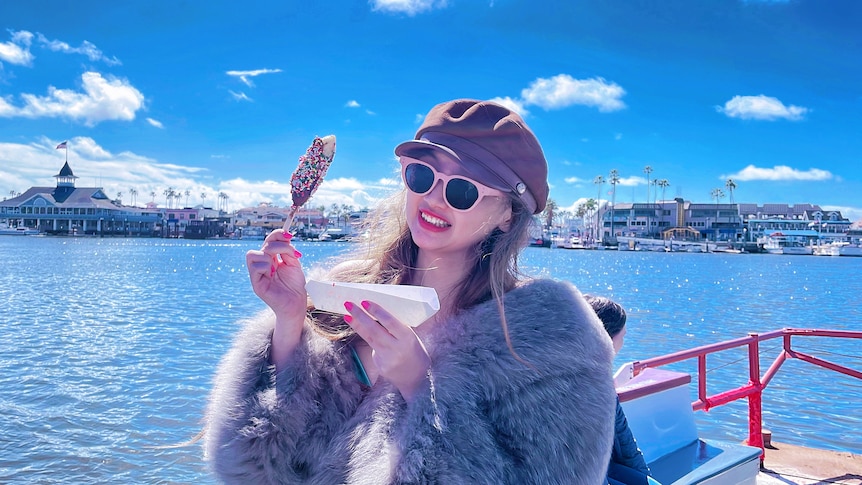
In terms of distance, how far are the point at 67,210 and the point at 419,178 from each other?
Result: 135218 millimetres

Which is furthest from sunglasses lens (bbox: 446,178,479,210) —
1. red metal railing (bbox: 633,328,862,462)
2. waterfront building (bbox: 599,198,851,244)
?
waterfront building (bbox: 599,198,851,244)

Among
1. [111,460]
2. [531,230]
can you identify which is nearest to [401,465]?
[531,230]

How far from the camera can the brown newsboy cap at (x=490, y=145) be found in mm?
1569

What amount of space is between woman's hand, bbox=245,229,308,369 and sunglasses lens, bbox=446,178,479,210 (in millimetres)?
→ 458

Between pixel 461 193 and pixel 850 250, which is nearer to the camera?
pixel 461 193

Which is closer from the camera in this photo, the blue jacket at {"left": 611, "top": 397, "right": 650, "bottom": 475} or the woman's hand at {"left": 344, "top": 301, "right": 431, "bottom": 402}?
the woman's hand at {"left": 344, "top": 301, "right": 431, "bottom": 402}

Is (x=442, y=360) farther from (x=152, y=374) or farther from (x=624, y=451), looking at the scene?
(x=152, y=374)

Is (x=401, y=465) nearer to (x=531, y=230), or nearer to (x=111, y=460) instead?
(x=531, y=230)

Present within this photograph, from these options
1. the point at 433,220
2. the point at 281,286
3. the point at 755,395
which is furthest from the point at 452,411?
the point at 755,395

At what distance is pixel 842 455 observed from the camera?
525cm

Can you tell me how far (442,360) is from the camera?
4.72ft

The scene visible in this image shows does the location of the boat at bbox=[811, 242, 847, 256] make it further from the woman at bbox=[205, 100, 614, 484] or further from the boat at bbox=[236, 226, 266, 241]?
the woman at bbox=[205, 100, 614, 484]

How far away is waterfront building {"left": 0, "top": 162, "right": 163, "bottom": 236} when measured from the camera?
4614 inches

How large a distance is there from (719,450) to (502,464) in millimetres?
2313
